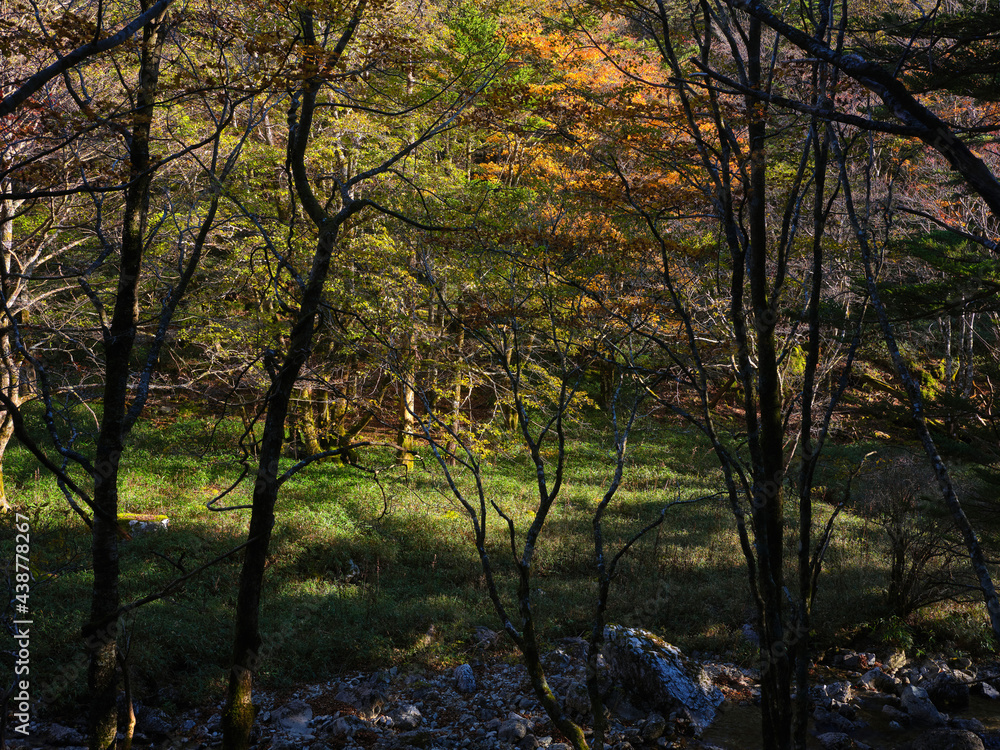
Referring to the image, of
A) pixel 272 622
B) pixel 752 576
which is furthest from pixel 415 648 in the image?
pixel 752 576

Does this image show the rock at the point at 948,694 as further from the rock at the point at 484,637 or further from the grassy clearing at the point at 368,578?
the rock at the point at 484,637

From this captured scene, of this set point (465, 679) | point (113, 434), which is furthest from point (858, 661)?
point (113, 434)

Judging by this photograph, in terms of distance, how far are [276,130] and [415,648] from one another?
10.0 meters

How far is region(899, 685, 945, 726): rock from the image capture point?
22.1 feet

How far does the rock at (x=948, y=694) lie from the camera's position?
709cm

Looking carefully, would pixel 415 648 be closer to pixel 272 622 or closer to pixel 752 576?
pixel 272 622

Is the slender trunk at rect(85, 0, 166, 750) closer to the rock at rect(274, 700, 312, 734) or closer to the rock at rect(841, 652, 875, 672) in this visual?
the rock at rect(274, 700, 312, 734)

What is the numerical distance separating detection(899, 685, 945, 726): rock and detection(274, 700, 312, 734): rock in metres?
6.13

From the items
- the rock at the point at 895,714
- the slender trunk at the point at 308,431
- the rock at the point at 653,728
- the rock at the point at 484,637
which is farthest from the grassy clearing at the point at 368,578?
the rock at the point at 653,728

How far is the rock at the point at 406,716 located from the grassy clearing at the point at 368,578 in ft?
3.06

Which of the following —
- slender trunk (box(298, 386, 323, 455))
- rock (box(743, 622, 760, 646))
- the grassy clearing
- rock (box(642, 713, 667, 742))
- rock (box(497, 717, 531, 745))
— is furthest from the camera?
slender trunk (box(298, 386, 323, 455))

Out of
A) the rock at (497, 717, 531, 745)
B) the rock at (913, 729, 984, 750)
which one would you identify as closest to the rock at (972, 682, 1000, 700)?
the rock at (913, 729, 984, 750)

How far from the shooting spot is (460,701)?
6969 millimetres

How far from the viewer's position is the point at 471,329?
5.06 meters
